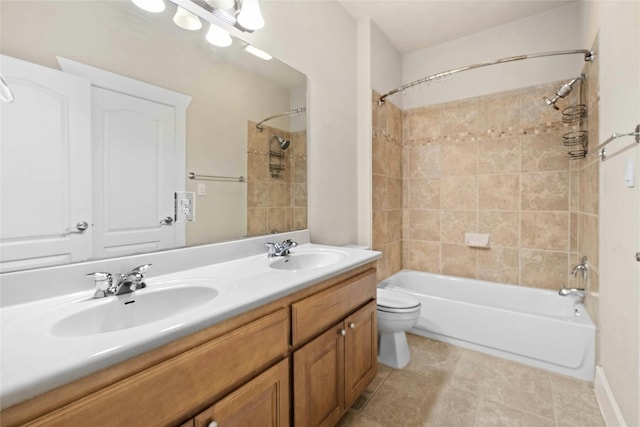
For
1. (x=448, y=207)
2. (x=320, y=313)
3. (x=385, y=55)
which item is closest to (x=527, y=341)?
(x=448, y=207)

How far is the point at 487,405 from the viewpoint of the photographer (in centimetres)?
162

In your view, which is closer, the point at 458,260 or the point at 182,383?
the point at 182,383

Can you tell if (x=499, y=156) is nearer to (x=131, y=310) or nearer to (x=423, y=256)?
(x=423, y=256)

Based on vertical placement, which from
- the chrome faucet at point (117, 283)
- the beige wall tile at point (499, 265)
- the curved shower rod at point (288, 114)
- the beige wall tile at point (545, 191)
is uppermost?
the curved shower rod at point (288, 114)

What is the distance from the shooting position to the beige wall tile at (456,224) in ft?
8.92

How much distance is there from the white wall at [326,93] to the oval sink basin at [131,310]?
1061 millimetres

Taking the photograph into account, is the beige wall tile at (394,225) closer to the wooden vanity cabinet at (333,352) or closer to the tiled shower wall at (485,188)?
the tiled shower wall at (485,188)

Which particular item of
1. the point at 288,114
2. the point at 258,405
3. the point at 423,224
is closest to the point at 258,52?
the point at 288,114

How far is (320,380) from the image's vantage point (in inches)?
47.5

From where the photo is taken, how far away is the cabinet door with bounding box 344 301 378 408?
1396 millimetres

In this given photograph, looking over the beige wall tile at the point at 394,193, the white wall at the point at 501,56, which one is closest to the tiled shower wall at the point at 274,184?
the beige wall tile at the point at 394,193

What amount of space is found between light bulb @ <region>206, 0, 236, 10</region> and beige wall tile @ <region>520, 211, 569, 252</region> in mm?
2637

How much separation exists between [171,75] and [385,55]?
2102 mm

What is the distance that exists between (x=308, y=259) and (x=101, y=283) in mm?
1013
